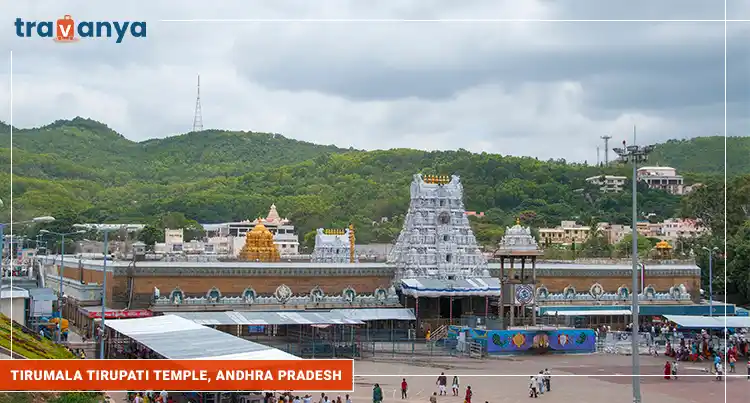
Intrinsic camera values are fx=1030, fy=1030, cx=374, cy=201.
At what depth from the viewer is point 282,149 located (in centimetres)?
17875

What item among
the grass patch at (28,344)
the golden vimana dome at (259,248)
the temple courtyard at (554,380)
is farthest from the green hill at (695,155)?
the grass patch at (28,344)

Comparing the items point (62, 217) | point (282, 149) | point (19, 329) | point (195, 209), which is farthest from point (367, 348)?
point (282, 149)

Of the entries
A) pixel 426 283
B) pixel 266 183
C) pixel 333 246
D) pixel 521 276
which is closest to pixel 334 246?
pixel 333 246

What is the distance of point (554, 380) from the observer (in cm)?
3844

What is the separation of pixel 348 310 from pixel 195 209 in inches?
3715

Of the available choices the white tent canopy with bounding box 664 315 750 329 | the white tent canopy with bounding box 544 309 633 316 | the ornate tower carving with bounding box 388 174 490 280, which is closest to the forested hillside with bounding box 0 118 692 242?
the ornate tower carving with bounding box 388 174 490 280

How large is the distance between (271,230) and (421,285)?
74.6 meters

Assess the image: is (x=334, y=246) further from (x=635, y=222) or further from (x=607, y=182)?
(x=607, y=182)

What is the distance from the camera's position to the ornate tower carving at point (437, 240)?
57.7 m

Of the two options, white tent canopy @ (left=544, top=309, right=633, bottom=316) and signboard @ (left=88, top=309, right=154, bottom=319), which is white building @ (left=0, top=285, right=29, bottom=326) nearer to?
signboard @ (left=88, top=309, right=154, bottom=319)

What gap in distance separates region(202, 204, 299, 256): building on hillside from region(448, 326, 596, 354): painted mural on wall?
6806 cm

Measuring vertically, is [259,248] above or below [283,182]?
below

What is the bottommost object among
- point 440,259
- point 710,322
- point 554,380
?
point 554,380

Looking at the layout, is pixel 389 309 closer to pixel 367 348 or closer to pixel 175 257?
pixel 367 348
